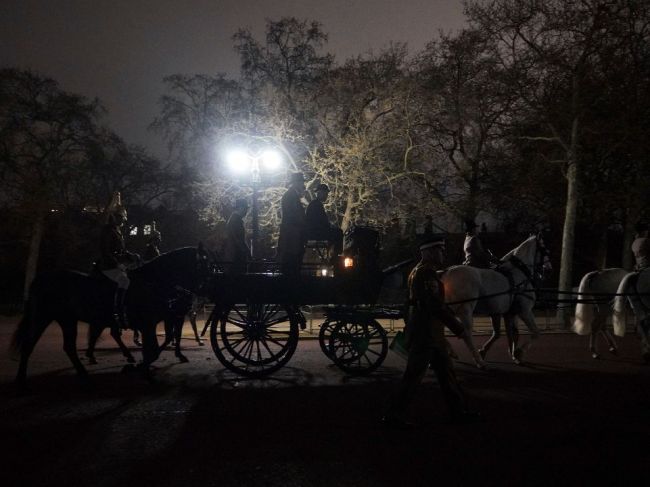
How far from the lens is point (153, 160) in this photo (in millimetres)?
40656

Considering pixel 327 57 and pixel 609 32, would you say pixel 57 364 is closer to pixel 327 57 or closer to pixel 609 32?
pixel 609 32

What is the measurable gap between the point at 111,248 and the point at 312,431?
6.17m

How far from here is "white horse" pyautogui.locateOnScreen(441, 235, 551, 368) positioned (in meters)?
10.2

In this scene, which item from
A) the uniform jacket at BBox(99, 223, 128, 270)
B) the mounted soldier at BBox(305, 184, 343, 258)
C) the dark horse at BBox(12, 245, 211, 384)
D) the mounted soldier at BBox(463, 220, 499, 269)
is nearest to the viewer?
the dark horse at BBox(12, 245, 211, 384)

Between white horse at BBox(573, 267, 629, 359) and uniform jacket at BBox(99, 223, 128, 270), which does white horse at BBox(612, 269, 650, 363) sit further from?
uniform jacket at BBox(99, 223, 128, 270)

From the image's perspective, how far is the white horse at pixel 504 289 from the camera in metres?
10.2

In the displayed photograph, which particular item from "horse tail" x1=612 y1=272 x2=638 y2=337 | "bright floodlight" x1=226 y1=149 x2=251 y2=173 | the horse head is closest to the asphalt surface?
"horse tail" x1=612 y1=272 x2=638 y2=337

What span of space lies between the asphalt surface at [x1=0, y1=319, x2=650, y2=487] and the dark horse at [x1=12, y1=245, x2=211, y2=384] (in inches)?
27.8

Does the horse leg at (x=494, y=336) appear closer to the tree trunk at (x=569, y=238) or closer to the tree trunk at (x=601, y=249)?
the tree trunk at (x=569, y=238)

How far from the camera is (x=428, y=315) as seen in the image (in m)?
6.22

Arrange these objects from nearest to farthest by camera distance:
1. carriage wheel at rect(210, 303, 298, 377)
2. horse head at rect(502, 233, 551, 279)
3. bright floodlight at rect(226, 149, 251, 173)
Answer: carriage wheel at rect(210, 303, 298, 377) < horse head at rect(502, 233, 551, 279) < bright floodlight at rect(226, 149, 251, 173)

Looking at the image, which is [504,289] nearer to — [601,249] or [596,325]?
[596,325]

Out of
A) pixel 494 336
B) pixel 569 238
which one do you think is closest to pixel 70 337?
pixel 494 336

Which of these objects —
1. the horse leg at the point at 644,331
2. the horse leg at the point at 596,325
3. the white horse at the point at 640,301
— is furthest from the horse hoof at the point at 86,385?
the horse leg at the point at 644,331
